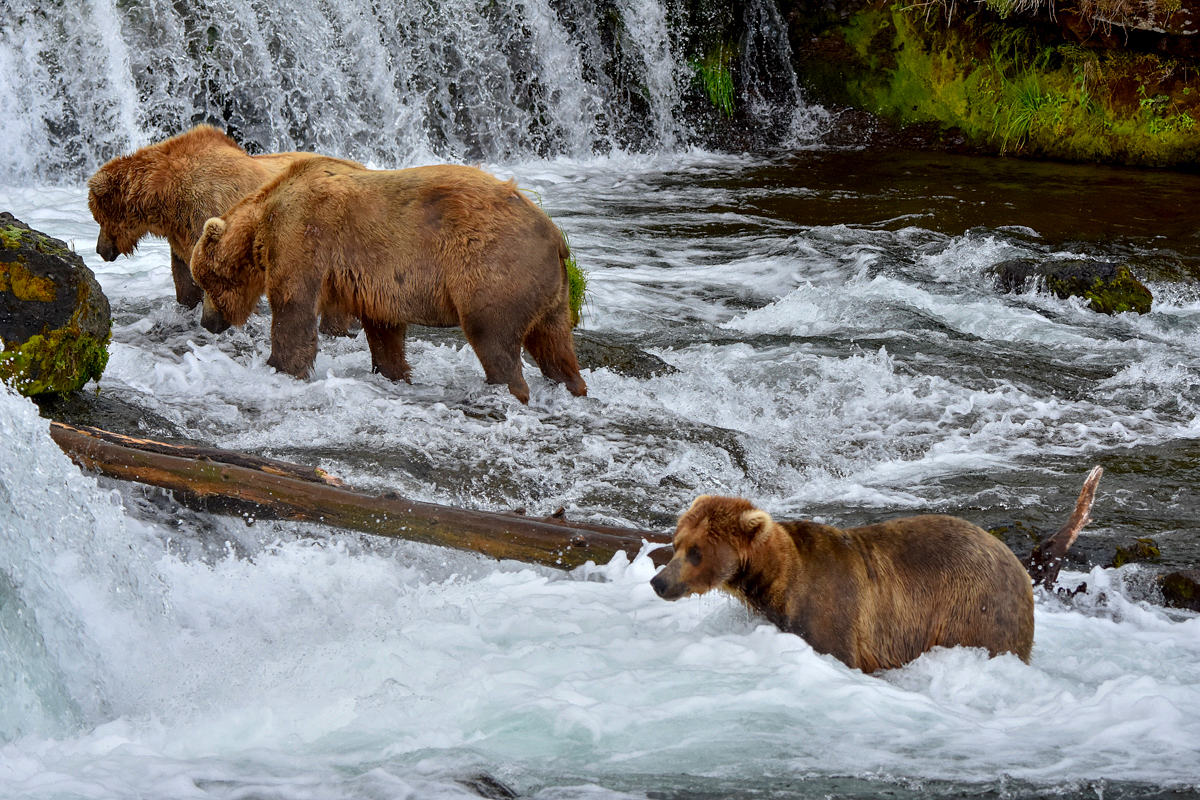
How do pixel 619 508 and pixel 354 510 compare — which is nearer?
pixel 354 510

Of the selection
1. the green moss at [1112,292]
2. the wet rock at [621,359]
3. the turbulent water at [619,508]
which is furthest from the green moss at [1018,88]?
the wet rock at [621,359]

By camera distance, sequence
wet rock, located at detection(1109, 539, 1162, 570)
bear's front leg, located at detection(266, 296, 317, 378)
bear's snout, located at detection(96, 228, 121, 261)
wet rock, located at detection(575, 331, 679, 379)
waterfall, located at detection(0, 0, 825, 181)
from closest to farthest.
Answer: wet rock, located at detection(1109, 539, 1162, 570) → bear's front leg, located at detection(266, 296, 317, 378) → wet rock, located at detection(575, 331, 679, 379) → bear's snout, located at detection(96, 228, 121, 261) → waterfall, located at detection(0, 0, 825, 181)

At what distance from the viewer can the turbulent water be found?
3.82 meters

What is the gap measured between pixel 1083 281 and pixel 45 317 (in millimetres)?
8737

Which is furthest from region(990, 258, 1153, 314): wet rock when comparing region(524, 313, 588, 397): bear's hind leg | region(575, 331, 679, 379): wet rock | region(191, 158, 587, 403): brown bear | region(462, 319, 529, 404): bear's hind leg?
region(462, 319, 529, 404): bear's hind leg

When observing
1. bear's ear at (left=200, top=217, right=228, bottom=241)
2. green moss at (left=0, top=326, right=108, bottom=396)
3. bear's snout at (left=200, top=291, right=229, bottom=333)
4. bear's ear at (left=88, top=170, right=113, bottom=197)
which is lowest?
bear's snout at (left=200, top=291, right=229, bottom=333)

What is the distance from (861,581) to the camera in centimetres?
420

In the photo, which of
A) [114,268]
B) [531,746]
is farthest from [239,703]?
[114,268]

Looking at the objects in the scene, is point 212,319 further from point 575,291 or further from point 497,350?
point 575,291

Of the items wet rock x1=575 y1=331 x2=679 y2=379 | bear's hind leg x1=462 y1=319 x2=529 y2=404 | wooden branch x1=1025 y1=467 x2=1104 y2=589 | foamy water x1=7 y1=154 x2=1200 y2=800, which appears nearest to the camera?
foamy water x1=7 y1=154 x2=1200 y2=800

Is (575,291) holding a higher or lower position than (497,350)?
lower

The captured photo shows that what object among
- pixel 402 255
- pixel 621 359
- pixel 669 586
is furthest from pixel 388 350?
pixel 669 586

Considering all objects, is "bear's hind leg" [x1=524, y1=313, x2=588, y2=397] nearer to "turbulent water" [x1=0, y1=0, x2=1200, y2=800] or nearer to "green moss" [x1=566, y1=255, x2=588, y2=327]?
"turbulent water" [x1=0, y1=0, x2=1200, y2=800]

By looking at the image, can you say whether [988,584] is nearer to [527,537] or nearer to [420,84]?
[527,537]
